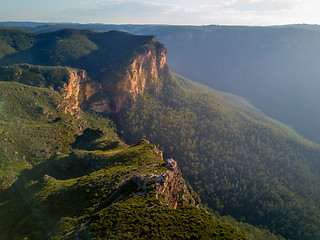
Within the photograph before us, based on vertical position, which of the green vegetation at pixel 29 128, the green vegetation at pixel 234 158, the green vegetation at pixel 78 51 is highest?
the green vegetation at pixel 78 51

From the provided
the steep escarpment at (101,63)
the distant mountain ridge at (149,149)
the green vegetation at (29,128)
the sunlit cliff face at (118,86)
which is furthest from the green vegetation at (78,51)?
the green vegetation at (29,128)

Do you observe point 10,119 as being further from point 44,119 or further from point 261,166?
point 261,166

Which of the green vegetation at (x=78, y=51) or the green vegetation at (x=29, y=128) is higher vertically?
the green vegetation at (x=78, y=51)

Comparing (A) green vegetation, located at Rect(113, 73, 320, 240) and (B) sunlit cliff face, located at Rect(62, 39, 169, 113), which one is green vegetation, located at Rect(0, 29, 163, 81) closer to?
(B) sunlit cliff face, located at Rect(62, 39, 169, 113)

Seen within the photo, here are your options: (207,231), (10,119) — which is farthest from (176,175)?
(10,119)

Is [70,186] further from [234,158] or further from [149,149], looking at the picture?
[234,158]

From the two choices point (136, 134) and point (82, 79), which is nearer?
point (82, 79)

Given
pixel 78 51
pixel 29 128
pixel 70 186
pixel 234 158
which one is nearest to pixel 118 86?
pixel 78 51

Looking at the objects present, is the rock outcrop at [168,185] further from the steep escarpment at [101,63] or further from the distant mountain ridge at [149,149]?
the steep escarpment at [101,63]
